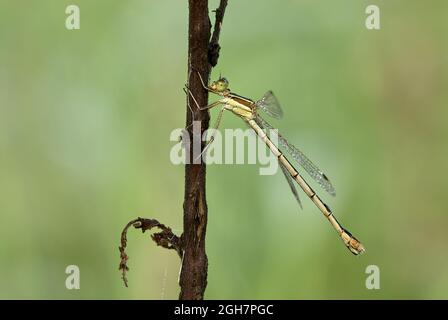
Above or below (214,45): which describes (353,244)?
below

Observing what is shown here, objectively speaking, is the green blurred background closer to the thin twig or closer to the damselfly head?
the damselfly head

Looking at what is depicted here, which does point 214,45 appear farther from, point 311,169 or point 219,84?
point 311,169

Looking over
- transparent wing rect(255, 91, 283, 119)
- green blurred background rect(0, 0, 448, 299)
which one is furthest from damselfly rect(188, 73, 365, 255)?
green blurred background rect(0, 0, 448, 299)

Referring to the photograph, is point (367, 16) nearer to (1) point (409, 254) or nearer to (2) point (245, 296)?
(1) point (409, 254)

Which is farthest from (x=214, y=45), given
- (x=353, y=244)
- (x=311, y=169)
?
(x=311, y=169)

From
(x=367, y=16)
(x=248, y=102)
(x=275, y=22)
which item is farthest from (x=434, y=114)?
(x=248, y=102)

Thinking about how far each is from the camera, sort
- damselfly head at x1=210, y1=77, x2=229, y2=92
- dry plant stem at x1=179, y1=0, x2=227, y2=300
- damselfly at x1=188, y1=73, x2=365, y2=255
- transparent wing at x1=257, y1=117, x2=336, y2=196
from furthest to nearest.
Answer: transparent wing at x1=257, y1=117, x2=336, y2=196 → damselfly at x1=188, y1=73, x2=365, y2=255 → damselfly head at x1=210, y1=77, x2=229, y2=92 → dry plant stem at x1=179, y1=0, x2=227, y2=300

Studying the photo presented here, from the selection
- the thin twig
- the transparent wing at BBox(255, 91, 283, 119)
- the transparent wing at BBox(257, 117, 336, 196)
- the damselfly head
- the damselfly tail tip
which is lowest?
the damselfly tail tip
